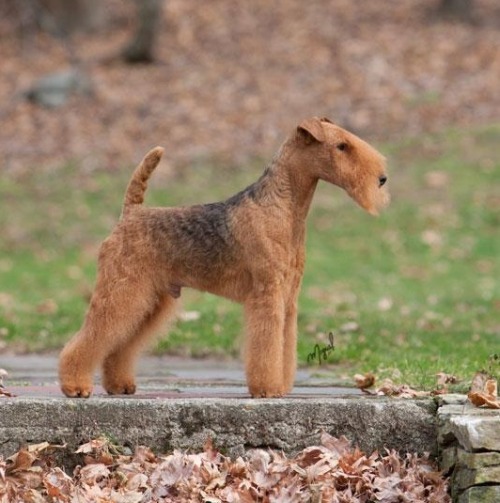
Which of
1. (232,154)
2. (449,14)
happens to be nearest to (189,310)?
(232,154)

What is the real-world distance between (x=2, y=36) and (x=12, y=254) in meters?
11.0

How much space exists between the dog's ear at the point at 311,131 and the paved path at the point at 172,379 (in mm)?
1403

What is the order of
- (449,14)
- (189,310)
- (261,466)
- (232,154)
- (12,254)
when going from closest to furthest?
(261,466) → (189,310) → (12,254) → (232,154) → (449,14)

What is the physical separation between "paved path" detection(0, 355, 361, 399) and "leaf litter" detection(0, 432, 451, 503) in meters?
0.56

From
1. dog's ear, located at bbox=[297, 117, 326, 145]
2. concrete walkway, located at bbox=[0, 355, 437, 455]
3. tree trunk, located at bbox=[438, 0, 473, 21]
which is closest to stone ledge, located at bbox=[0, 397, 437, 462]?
concrete walkway, located at bbox=[0, 355, 437, 455]

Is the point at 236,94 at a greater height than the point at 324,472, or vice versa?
the point at 236,94

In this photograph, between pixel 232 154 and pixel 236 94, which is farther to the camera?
pixel 236 94

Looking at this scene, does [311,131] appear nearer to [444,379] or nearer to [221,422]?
[221,422]

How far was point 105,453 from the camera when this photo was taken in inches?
238

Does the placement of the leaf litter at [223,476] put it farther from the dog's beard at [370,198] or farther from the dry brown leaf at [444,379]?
the dog's beard at [370,198]

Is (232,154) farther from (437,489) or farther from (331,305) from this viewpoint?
(437,489)

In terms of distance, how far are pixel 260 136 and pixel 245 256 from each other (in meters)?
14.7

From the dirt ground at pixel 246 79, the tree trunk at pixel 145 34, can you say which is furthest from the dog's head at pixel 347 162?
the tree trunk at pixel 145 34

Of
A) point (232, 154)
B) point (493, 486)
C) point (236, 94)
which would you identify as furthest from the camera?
point (236, 94)
